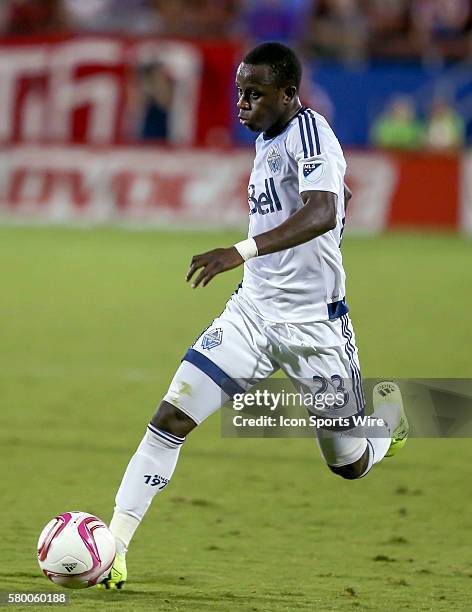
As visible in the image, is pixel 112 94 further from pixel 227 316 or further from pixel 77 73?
pixel 227 316

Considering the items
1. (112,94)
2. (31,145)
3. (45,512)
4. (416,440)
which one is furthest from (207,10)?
(45,512)

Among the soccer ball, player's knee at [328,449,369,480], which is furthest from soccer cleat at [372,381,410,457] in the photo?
the soccer ball

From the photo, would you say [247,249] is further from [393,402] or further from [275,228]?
[393,402]

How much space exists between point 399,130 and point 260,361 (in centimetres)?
1949

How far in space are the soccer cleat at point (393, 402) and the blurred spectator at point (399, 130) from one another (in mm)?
17662

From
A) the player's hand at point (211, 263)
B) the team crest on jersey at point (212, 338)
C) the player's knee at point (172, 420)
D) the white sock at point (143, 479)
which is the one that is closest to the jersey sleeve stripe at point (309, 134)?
the player's hand at point (211, 263)

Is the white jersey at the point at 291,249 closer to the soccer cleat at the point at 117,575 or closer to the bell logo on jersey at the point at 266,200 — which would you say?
the bell logo on jersey at the point at 266,200

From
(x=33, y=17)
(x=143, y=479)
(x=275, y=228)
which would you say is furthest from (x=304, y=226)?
(x=33, y=17)

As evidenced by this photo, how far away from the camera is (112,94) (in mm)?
26125

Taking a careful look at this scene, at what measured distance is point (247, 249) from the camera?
5.59 metres

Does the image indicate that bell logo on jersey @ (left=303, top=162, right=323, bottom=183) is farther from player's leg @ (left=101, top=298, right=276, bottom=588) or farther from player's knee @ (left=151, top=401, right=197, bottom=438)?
player's knee @ (left=151, top=401, right=197, bottom=438)

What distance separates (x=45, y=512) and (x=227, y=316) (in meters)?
1.85

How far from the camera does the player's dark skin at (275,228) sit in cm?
548

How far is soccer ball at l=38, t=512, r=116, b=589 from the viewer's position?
18.3 feet
